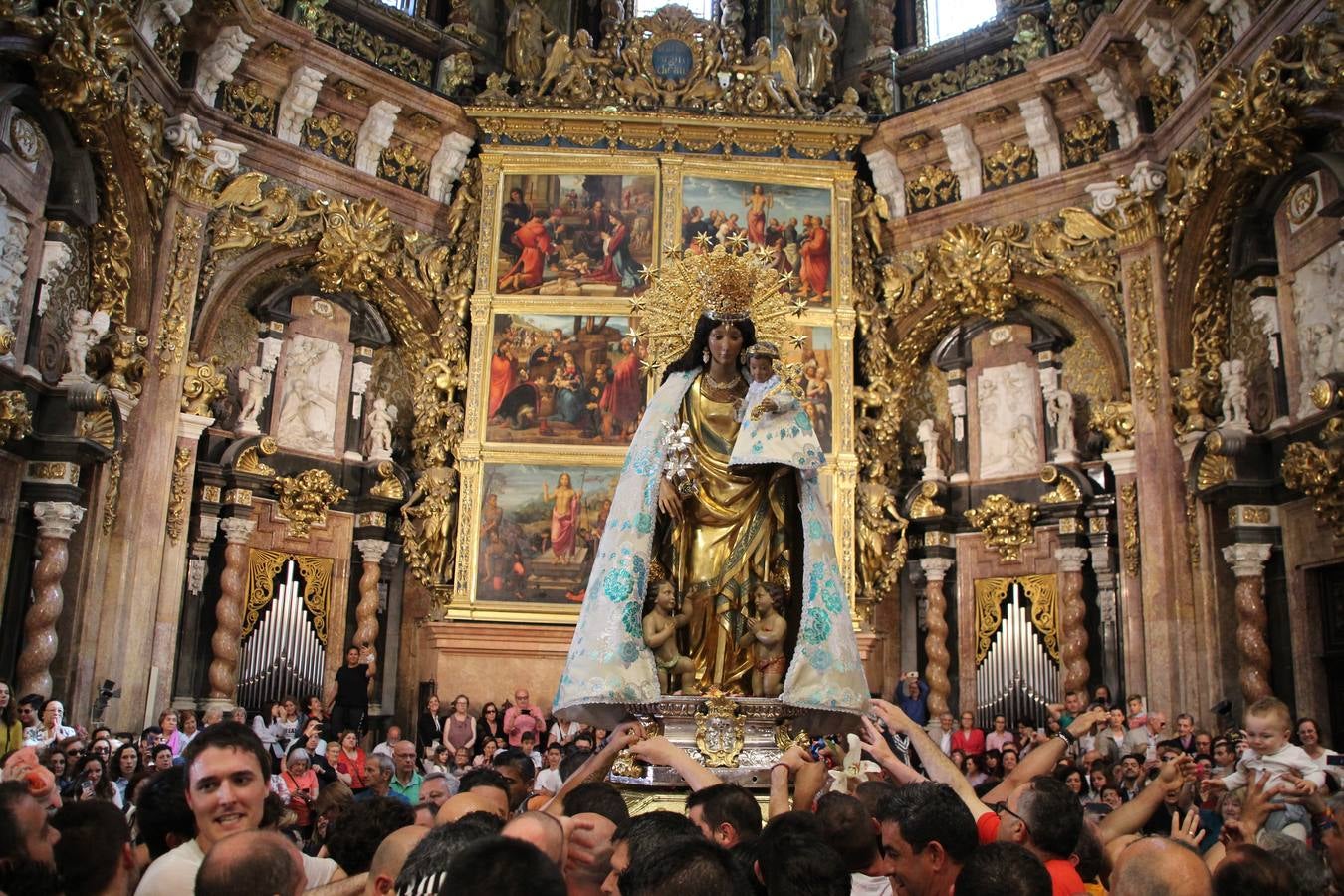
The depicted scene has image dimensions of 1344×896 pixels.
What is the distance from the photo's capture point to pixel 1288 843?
13.1ft

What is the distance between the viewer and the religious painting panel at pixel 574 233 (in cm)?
1725

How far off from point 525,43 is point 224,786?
52.6 feet

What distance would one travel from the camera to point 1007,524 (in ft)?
54.0

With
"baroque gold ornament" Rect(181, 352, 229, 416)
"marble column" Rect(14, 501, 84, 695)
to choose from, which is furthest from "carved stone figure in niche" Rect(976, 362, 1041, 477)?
"marble column" Rect(14, 501, 84, 695)

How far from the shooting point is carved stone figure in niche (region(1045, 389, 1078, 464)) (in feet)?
53.0

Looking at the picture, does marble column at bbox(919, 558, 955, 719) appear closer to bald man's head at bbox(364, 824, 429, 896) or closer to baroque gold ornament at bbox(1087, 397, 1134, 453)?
baroque gold ornament at bbox(1087, 397, 1134, 453)

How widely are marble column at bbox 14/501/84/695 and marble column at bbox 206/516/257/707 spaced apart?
2731 millimetres

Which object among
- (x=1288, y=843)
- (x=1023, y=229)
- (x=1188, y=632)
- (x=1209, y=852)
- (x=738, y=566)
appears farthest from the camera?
(x=1023, y=229)

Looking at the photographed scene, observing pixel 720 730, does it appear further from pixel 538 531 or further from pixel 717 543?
pixel 538 531

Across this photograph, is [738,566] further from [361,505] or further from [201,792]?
[361,505]

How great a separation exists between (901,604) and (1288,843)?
44.9ft

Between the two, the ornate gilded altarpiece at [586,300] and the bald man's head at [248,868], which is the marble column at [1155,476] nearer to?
the ornate gilded altarpiece at [586,300]

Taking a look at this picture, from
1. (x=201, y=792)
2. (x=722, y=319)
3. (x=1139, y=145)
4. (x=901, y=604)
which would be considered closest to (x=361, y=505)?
(x=901, y=604)

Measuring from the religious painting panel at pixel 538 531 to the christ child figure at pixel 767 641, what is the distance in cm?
851
